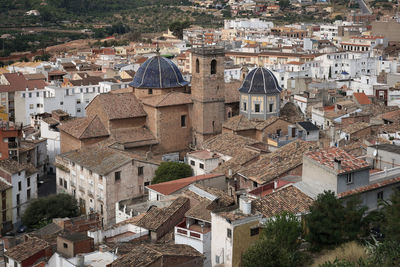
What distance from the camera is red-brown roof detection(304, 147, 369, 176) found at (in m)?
21.9

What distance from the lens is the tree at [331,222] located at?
19.9 meters

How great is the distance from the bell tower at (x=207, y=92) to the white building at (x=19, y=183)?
29.8 ft

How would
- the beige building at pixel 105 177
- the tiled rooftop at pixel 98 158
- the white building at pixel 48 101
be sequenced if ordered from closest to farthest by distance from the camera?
1. the beige building at pixel 105 177
2. the tiled rooftop at pixel 98 158
3. the white building at pixel 48 101

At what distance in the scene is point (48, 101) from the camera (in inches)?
1959

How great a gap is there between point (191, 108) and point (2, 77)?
2360cm

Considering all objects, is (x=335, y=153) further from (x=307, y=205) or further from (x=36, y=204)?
(x=36, y=204)

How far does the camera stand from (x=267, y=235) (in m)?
19.5

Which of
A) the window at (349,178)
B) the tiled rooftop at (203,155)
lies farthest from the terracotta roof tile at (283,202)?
the tiled rooftop at (203,155)

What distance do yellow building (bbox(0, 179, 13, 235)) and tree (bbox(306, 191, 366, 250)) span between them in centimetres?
1611

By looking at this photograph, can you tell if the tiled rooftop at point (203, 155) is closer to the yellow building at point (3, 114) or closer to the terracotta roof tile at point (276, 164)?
the terracotta roof tile at point (276, 164)

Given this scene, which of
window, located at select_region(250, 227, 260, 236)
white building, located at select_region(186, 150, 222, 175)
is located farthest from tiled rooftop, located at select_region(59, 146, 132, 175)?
window, located at select_region(250, 227, 260, 236)

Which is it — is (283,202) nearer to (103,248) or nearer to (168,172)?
(103,248)

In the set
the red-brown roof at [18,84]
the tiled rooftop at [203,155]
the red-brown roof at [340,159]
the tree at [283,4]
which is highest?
the tree at [283,4]

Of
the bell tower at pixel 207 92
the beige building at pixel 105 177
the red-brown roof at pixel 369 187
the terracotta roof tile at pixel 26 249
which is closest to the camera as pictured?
the terracotta roof tile at pixel 26 249
